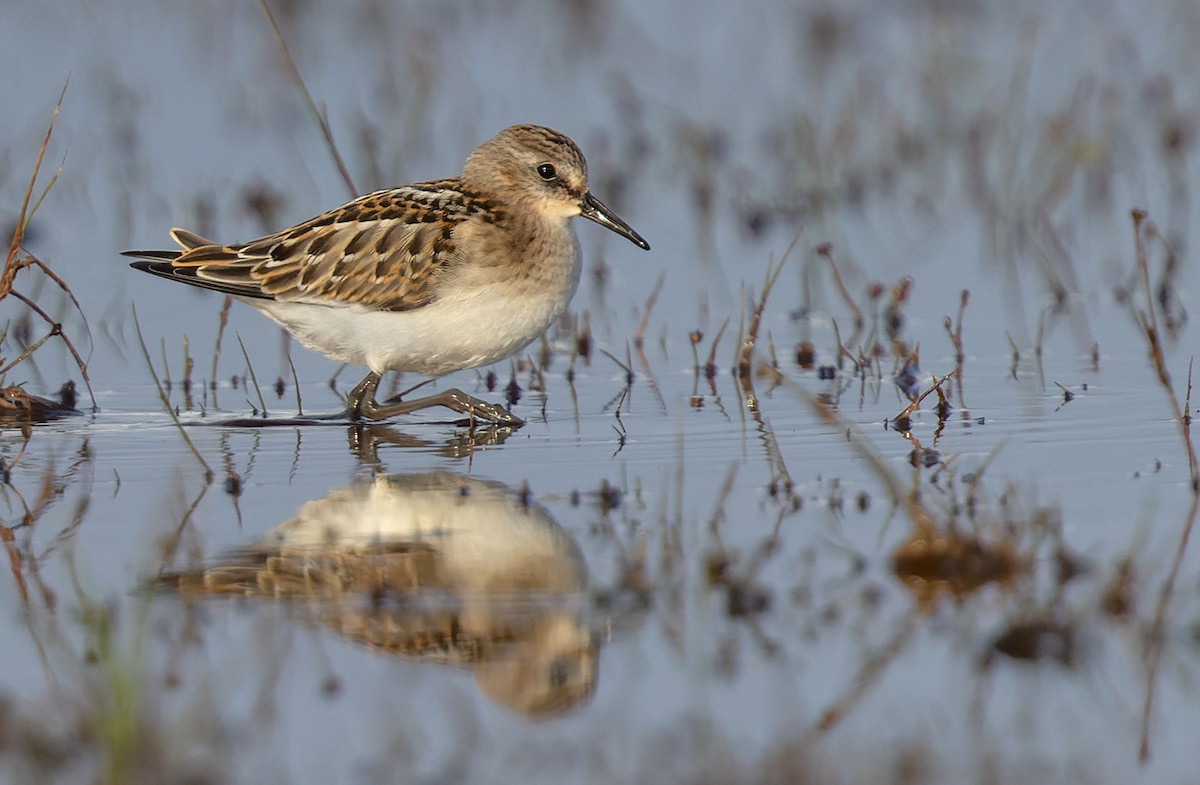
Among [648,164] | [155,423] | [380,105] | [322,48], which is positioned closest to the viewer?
[155,423]

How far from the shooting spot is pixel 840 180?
11828 mm

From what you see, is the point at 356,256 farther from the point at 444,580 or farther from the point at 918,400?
the point at 444,580

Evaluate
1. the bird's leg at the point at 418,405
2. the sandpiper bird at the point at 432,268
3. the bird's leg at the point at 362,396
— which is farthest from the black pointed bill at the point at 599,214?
the bird's leg at the point at 362,396

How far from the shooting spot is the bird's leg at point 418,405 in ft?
25.5

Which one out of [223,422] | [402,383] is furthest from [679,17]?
[223,422]

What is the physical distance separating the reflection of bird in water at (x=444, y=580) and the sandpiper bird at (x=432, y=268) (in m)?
1.34

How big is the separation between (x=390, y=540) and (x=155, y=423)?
2262 mm

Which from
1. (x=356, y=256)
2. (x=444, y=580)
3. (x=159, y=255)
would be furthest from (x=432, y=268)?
(x=444, y=580)

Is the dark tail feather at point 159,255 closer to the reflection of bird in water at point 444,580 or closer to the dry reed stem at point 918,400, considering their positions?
the reflection of bird in water at point 444,580

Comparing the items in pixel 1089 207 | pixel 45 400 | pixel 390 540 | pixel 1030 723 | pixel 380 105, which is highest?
pixel 380 105

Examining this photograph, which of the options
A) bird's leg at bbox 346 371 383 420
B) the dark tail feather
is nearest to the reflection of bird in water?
bird's leg at bbox 346 371 383 420

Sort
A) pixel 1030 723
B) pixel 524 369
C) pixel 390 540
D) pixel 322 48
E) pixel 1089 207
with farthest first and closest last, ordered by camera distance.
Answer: pixel 322 48 → pixel 1089 207 → pixel 524 369 → pixel 390 540 → pixel 1030 723

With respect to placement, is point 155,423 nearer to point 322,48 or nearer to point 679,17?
point 322,48

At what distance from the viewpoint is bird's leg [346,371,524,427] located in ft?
25.5
